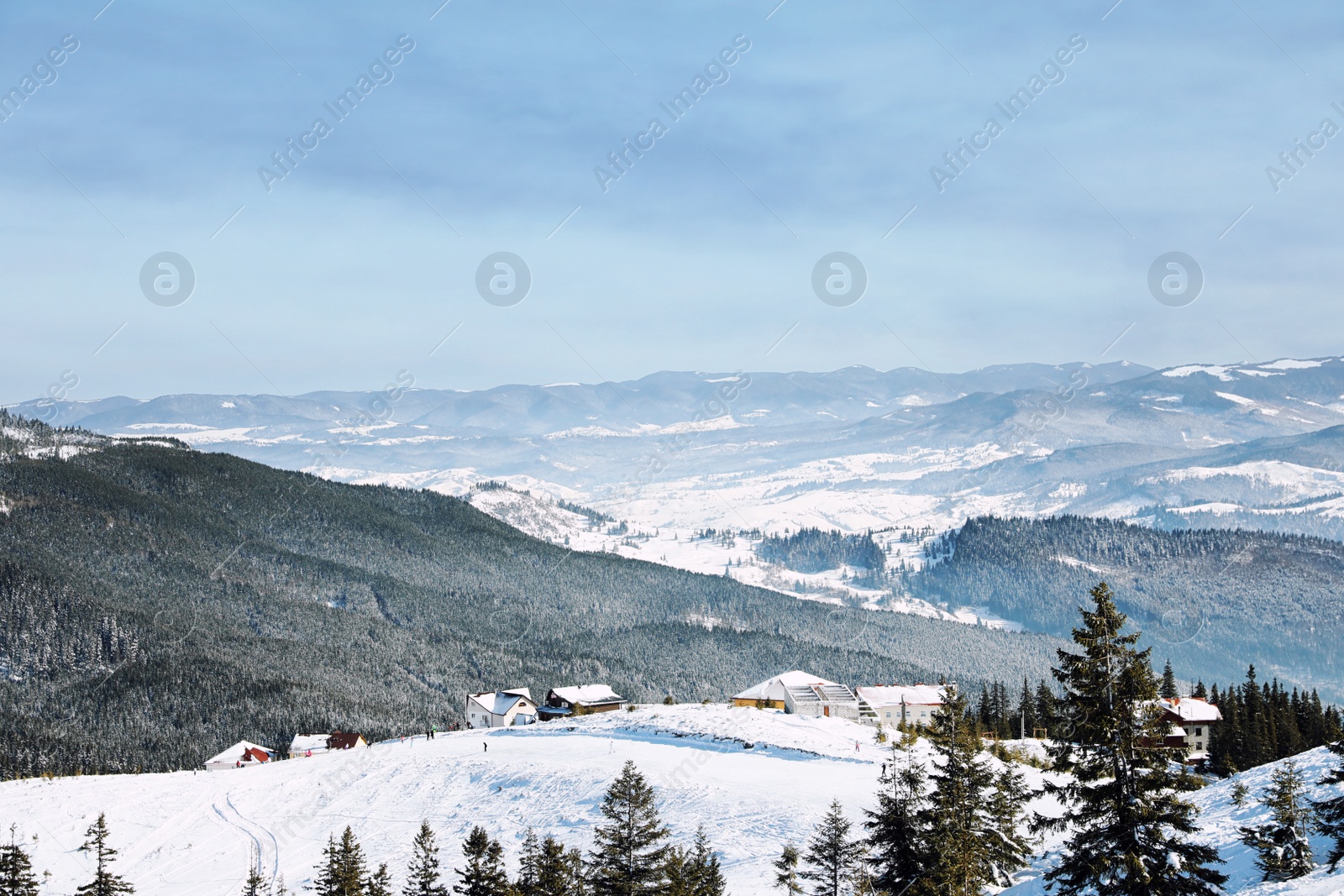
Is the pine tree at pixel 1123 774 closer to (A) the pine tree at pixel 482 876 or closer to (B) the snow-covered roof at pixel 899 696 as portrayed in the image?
(A) the pine tree at pixel 482 876

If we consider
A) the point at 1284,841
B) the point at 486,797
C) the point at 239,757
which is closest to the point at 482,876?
the point at 1284,841

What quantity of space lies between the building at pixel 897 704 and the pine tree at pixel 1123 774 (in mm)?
96333

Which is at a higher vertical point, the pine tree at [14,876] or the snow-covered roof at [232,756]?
the pine tree at [14,876]

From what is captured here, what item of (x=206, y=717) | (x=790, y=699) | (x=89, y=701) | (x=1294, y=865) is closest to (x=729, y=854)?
(x=1294, y=865)

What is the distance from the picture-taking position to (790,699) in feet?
382

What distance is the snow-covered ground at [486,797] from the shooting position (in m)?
60.0

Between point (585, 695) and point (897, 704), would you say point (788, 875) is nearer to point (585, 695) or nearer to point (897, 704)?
point (897, 704)

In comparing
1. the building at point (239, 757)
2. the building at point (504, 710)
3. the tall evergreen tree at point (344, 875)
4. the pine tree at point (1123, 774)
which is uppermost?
the pine tree at point (1123, 774)

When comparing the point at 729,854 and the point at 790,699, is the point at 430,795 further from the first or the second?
the point at 790,699

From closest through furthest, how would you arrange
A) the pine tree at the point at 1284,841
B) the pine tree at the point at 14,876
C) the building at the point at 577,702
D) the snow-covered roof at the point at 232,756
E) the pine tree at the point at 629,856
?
the pine tree at the point at 1284,841, the pine tree at the point at 629,856, the pine tree at the point at 14,876, the snow-covered roof at the point at 232,756, the building at the point at 577,702

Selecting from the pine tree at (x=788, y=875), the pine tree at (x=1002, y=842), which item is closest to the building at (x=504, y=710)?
the pine tree at (x=788, y=875)

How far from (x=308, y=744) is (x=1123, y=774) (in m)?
132

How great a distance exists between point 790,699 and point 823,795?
2125 inches

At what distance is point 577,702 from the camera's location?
13475 centimetres
